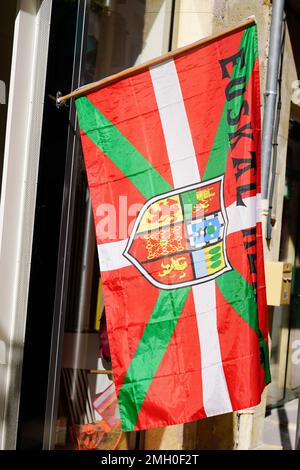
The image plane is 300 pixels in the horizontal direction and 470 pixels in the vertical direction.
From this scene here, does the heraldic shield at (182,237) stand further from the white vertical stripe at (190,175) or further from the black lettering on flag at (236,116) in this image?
the black lettering on flag at (236,116)

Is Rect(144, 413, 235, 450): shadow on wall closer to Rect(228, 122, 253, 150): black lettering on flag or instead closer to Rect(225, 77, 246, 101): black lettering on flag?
Rect(228, 122, 253, 150): black lettering on flag

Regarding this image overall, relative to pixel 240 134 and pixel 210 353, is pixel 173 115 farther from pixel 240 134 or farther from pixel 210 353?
pixel 210 353

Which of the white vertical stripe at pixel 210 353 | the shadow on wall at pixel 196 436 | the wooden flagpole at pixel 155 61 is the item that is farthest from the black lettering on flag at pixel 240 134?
the shadow on wall at pixel 196 436

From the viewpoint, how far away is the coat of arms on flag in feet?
13.5

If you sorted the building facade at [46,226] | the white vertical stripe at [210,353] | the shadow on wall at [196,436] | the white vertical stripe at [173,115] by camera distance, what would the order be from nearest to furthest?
the white vertical stripe at [210,353] → the white vertical stripe at [173,115] → the building facade at [46,226] → the shadow on wall at [196,436]

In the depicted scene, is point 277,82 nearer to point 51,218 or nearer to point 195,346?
point 51,218

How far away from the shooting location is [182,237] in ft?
13.7

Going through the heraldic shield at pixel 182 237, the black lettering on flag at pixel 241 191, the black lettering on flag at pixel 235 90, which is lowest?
the heraldic shield at pixel 182 237

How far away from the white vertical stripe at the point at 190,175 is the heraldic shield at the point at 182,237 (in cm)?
8

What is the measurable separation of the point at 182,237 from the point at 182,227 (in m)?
0.06

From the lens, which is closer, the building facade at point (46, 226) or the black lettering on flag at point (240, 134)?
the black lettering on flag at point (240, 134)

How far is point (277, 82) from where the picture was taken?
667 centimetres

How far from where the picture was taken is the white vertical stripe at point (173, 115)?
13.9 ft

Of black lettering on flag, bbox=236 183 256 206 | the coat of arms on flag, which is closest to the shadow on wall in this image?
the coat of arms on flag
